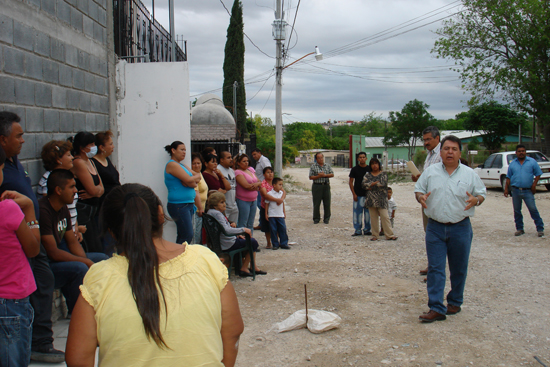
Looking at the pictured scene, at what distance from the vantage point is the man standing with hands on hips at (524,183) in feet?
29.0

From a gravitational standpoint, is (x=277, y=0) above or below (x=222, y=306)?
above

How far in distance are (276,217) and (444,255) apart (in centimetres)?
413

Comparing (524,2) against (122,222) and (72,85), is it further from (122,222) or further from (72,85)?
(122,222)

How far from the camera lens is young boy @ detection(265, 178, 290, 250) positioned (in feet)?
28.1

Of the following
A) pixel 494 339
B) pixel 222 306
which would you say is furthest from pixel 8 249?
pixel 494 339

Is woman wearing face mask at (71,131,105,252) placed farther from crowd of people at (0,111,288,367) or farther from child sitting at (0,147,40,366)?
child sitting at (0,147,40,366)

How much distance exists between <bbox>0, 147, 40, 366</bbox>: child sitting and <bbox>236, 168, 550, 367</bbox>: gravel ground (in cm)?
182

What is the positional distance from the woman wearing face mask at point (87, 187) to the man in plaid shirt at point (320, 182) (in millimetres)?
6920

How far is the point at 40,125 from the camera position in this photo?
454 centimetres

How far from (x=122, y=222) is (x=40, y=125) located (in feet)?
11.3

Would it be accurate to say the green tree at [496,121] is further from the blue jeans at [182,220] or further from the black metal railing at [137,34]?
the blue jeans at [182,220]

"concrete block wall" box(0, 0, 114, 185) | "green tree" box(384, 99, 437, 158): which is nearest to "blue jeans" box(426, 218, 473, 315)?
"concrete block wall" box(0, 0, 114, 185)

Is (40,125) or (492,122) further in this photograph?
(492,122)

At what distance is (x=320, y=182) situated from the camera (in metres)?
11.4
